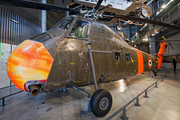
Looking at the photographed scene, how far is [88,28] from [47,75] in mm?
2468

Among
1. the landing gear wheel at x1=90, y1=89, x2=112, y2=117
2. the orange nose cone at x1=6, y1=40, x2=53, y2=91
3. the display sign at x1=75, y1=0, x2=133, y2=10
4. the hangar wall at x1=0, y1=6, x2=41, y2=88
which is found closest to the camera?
the orange nose cone at x1=6, y1=40, x2=53, y2=91

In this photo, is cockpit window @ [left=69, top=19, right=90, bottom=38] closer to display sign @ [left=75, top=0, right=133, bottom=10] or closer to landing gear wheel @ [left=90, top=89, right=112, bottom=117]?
landing gear wheel @ [left=90, top=89, right=112, bottom=117]

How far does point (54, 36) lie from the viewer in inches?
124

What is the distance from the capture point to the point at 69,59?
3.15m

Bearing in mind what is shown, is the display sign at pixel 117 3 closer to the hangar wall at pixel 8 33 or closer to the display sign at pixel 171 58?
the hangar wall at pixel 8 33

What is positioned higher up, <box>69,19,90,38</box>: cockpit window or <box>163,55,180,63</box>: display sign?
<box>69,19,90,38</box>: cockpit window

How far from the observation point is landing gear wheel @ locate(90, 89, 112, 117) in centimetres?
269

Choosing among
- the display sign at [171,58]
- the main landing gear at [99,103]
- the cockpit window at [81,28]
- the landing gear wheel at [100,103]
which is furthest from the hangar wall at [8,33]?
the display sign at [171,58]

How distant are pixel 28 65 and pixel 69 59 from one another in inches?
46.3

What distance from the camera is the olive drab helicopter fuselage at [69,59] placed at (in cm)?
253

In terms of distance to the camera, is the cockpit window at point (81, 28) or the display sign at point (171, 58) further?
the display sign at point (171, 58)

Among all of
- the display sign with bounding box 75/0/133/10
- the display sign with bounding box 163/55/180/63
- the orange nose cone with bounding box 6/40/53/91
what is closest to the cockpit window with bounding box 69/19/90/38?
the orange nose cone with bounding box 6/40/53/91

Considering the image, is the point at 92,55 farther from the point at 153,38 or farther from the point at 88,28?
the point at 153,38

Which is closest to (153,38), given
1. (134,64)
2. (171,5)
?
(171,5)
